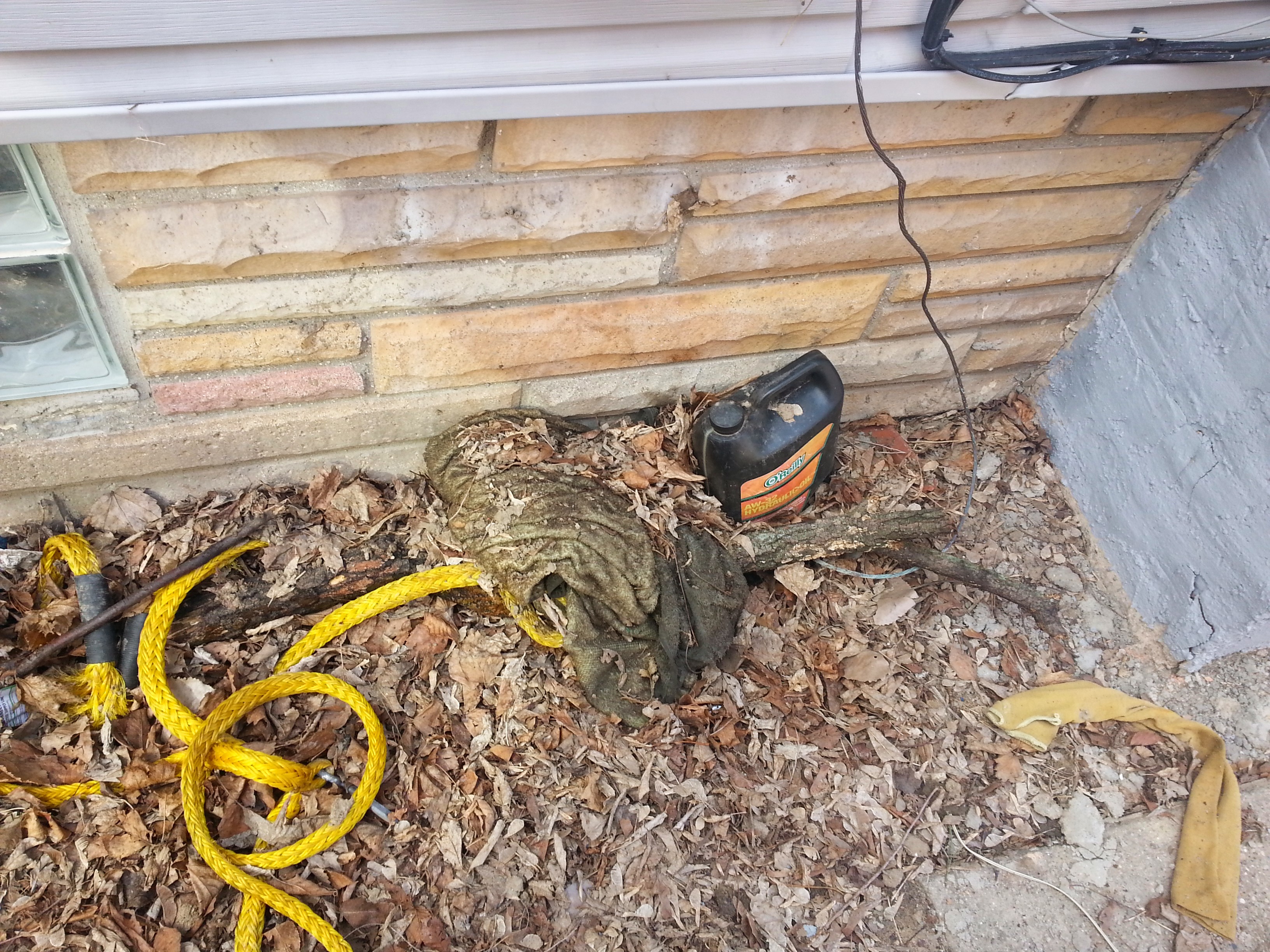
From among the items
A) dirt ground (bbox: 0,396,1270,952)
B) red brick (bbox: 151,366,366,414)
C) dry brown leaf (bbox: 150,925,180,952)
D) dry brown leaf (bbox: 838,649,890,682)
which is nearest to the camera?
dry brown leaf (bbox: 150,925,180,952)

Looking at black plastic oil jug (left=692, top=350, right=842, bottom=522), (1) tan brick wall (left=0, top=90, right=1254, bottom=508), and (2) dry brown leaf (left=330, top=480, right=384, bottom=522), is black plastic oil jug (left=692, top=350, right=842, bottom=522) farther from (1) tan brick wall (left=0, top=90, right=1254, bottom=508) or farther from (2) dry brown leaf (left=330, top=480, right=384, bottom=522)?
(2) dry brown leaf (left=330, top=480, right=384, bottom=522)

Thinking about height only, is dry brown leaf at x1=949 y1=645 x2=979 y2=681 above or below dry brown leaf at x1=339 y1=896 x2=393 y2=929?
below

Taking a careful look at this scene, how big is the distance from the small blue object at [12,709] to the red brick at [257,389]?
0.73 metres

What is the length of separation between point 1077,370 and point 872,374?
72cm

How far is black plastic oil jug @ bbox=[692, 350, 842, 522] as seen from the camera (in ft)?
7.21

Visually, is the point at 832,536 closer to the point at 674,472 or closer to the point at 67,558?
the point at 674,472

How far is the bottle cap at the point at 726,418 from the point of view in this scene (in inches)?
85.3

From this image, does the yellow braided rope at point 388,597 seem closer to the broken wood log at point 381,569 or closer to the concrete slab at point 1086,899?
the broken wood log at point 381,569

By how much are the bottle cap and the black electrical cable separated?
2.95 ft

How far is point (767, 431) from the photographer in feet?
7.25

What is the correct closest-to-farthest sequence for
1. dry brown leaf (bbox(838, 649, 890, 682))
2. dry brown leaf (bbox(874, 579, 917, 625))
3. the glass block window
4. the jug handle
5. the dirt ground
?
the glass block window → the dirt ground → the jug handle → dry brown leaf (bbox(838, 649, 890, 682)) → dry brown leaf (bbox(874, 579, 917, 625))

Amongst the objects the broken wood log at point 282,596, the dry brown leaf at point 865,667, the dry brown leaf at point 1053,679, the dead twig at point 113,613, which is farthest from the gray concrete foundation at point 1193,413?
the dead twig at point 113,613

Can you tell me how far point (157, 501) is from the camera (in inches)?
87.7

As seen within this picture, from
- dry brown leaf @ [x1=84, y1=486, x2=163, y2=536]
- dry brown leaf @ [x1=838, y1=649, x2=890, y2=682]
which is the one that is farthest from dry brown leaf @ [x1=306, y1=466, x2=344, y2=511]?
dry brown leaf @ [x1=838, y1=649, x2=890, y2=682]
